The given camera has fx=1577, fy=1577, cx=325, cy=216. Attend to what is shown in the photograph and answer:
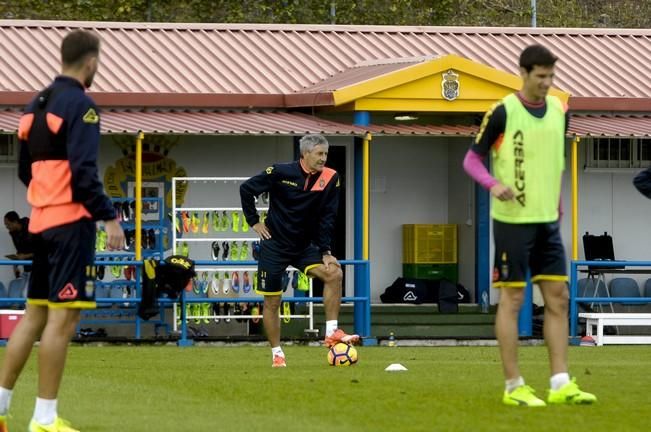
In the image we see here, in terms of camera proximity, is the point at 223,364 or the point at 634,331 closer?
the point at 223,364

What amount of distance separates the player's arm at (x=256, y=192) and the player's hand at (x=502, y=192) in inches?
178

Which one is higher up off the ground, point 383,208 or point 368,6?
point 368,6

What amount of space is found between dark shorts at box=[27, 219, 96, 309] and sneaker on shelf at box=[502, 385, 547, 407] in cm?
252

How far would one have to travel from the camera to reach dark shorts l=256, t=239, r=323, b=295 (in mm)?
12844

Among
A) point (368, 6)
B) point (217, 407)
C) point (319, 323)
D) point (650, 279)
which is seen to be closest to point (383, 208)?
point (319, 323)

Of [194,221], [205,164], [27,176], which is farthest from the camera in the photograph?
[205,164]

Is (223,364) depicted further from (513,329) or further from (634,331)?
(634,331)

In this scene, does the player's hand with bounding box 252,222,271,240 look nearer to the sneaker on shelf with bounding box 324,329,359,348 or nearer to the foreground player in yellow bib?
the sneaker on shelf with bounding box 324,329,359,348

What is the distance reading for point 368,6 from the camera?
3669 centimetres

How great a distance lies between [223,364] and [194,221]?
5.91 meters

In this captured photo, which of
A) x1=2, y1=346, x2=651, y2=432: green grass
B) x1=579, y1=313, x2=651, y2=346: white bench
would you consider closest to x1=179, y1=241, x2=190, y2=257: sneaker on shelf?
x1=2, y1=346, x2=651, y2=432: green grass

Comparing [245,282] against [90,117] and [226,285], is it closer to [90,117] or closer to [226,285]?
[226,285]

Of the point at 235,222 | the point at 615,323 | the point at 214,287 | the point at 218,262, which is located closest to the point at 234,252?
the point at 235,222

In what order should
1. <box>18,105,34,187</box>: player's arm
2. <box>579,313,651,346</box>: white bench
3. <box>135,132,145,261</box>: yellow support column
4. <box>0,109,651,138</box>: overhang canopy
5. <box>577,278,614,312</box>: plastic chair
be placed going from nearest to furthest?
1. <box>18,105,34,187</box>: player's arm
2. <box>135,132,145,261</box>: yellow support column
3. <box>0,109,651,138</box>: overhang canopy
4. <box>579,313,651,346</box>: white bench
5. <box>577,278,614,312</box>: plastic chair
